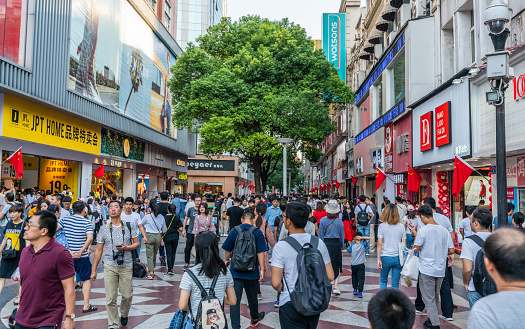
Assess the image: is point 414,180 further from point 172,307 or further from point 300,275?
point 300,275

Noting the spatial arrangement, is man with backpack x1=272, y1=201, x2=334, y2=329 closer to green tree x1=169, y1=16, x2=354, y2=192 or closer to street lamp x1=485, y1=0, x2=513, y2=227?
street lamp x1=485, y1=0, x2=513, y2=227

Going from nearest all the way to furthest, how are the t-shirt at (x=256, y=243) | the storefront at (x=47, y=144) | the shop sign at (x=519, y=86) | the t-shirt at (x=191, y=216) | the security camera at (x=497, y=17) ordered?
the t-shirt at (x=256, y=243), the security camera at (x=497, y=17), the shop sign at (x=519, y=86), the t-shirt at (x=191, y=216), the storefront at (x=47, y=144)

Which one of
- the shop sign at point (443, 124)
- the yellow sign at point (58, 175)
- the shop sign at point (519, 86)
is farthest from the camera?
the yellow sign at point (58, 175)

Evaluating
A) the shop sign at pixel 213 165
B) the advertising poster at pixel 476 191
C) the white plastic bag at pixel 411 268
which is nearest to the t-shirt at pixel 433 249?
the white plastic bag at pixel 411 268

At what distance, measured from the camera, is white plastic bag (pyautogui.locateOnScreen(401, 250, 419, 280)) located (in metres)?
6.77

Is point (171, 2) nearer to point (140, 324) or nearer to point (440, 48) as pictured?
point (440, 48)

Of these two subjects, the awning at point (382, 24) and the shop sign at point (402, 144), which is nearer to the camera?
the shop sign at point (402, 144)

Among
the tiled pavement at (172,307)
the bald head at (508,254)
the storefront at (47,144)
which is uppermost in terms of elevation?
the storefront at (47,144)

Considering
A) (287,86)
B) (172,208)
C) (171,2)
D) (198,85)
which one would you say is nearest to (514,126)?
(172,208)

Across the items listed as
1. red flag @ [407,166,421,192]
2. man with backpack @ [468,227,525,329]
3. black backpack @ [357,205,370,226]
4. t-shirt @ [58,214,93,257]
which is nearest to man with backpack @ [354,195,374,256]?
black backpack @ [357,205,370,226]

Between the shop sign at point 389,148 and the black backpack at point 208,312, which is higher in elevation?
the shop sign at point 389,148

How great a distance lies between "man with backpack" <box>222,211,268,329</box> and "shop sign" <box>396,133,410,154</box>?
15911 mm

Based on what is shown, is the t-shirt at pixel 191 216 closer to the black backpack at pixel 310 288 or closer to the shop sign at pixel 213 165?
the black backpack at pixel 310 288

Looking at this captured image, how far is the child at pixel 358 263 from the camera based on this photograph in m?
8.12
